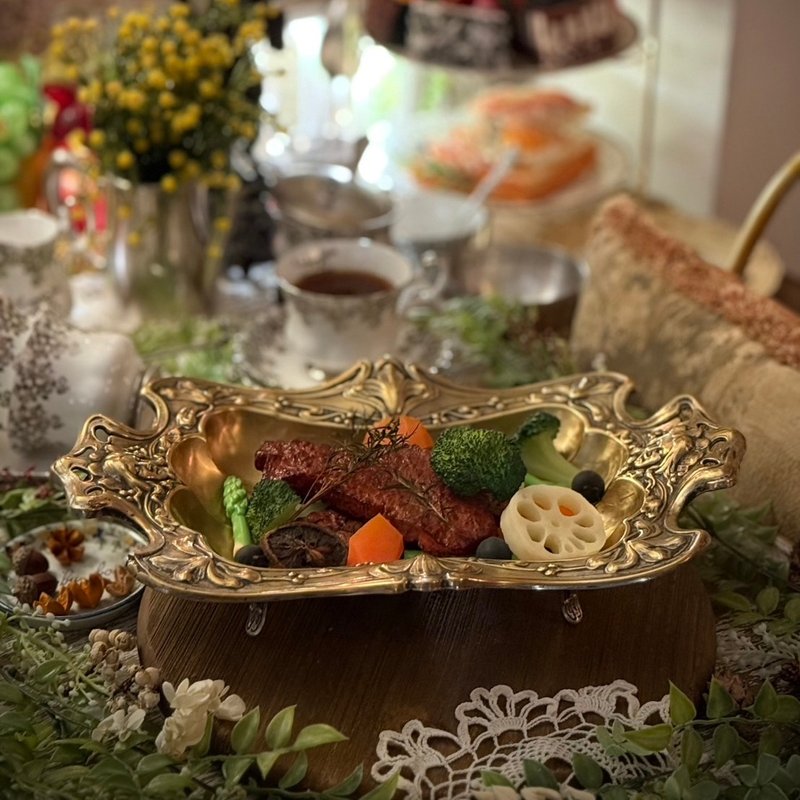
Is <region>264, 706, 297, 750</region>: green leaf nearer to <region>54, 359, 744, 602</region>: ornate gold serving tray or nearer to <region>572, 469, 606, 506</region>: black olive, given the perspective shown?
<region>54, 359, 744, 602</region>: ornate gold serving tray

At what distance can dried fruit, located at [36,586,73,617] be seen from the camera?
98cm

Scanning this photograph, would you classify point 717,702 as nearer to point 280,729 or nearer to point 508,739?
point 508,739

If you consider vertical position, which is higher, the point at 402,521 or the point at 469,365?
the point at 402,521

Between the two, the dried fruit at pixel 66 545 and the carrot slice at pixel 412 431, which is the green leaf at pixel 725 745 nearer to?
the carrot slice at pixel 412 431

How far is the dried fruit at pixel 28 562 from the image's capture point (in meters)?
1.02

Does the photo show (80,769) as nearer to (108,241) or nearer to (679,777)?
(679,777)

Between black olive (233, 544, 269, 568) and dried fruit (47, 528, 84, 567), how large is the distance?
23 cm

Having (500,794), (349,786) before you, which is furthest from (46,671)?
(500,794)

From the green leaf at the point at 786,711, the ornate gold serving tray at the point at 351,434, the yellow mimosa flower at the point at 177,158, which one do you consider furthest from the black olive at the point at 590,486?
the yellow mimosa flower at the point at 177,158

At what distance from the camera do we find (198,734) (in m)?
0.85

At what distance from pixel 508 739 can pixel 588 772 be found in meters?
0.07

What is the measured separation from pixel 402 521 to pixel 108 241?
2.38ft

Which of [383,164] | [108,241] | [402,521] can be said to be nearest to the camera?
[402,521]

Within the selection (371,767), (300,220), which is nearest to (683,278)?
(300,220)
